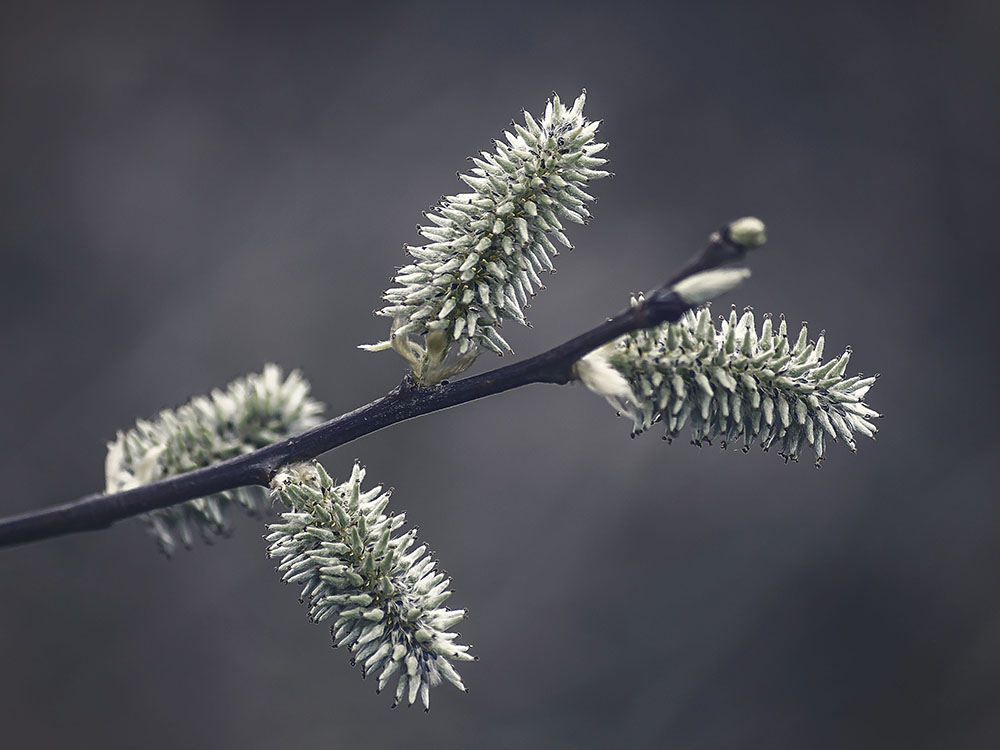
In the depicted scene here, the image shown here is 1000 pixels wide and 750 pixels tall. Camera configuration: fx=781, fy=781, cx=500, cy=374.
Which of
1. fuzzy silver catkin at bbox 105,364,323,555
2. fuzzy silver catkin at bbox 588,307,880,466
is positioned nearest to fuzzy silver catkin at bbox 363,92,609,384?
fuzzy silver catkin at bbox 588,307,880,466

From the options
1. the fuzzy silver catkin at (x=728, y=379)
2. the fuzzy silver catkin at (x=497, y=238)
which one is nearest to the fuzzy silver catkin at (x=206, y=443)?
the fuzzy silver catkin at (x=497, y=238)

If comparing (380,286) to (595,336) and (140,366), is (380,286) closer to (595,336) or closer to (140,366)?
(140,366)

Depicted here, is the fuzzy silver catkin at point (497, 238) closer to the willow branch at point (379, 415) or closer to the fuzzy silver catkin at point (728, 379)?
the willow branch at point (379, 415)

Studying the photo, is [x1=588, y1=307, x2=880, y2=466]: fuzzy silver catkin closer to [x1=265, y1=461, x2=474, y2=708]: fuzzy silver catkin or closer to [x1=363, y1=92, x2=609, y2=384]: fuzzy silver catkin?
[x1=363, y1=92, x2=609, y2=384]: fuzzy silver catkin

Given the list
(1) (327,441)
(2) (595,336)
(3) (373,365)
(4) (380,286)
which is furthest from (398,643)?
(4) (380,286)

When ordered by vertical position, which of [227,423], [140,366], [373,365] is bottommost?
[227,423]

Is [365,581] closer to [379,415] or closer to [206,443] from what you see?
[379,415]
